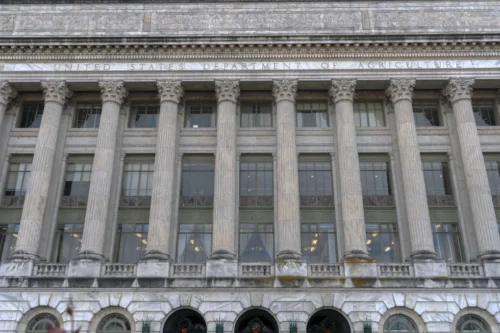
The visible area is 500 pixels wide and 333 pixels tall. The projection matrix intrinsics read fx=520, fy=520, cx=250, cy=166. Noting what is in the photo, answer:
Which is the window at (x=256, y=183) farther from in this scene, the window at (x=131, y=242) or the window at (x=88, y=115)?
the window at (x=88, y=115)

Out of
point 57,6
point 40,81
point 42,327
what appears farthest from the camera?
point 57,6

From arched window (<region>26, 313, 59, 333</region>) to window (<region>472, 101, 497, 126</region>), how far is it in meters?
30.0

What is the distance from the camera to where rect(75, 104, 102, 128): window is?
3628cm

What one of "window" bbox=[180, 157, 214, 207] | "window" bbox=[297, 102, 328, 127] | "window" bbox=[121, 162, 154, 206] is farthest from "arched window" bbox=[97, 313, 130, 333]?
"window" bbox=[297, 102, 328, 127]

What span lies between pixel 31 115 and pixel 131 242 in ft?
40.4

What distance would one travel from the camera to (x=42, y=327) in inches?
1129

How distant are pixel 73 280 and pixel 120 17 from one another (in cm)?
1888

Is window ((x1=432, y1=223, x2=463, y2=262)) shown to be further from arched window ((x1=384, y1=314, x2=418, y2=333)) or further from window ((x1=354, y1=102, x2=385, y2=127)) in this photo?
window ((x1=354, y1=102, x2=385, y2=127))

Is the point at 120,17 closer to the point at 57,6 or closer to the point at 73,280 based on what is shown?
the point at 57,6

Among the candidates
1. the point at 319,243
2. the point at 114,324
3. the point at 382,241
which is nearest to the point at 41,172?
the point at 114,324

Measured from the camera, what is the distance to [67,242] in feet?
107

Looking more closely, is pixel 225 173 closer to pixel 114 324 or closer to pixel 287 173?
pixel 287 173

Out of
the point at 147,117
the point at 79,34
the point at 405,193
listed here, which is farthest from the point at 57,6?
the point at 405,193

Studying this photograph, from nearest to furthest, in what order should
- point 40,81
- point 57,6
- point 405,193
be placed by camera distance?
point 405,193 → point 40,81 → point 57,6
